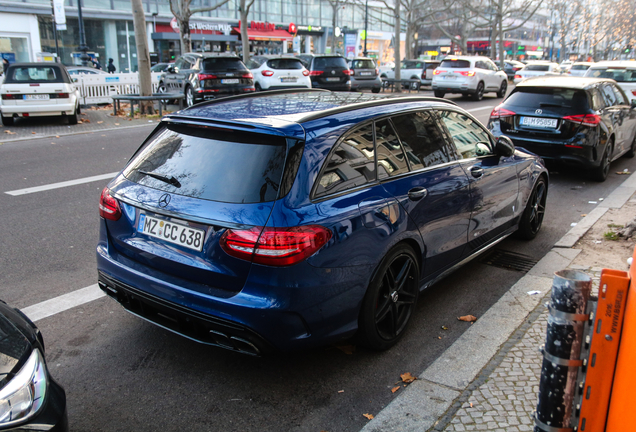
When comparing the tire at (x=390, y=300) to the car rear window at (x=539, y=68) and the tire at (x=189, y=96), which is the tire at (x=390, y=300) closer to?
the tire at (x=189, y=96)

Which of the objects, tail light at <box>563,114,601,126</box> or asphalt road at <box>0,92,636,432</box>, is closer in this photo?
asphalt road at <box>0,92,636,432</box>

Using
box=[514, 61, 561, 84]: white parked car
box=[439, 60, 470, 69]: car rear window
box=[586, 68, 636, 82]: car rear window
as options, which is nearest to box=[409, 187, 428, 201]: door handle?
box=[586, 68, 636, 82]: car rear window

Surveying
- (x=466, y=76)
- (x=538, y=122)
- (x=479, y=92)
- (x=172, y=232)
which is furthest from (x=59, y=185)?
(x=479, y=92)

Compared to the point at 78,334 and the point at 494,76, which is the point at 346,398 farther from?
the point at 494,76

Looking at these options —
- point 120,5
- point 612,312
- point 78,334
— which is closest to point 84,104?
point 78,334

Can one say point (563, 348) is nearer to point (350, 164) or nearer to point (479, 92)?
point (350, 164)

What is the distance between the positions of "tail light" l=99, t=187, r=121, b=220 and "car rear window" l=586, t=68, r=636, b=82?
704 inches

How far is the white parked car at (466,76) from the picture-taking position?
24.4 meters

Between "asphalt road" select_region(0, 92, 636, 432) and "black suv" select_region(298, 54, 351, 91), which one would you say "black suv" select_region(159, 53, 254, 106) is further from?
"asphalt road" select_region(0, 92, 636, 432)

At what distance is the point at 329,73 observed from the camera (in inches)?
964

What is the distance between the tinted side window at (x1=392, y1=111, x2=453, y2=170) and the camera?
416 centimetres

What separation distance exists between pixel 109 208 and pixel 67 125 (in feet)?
41.5

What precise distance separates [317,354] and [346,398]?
1.82 feet

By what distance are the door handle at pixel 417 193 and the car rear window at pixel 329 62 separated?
2139cm
